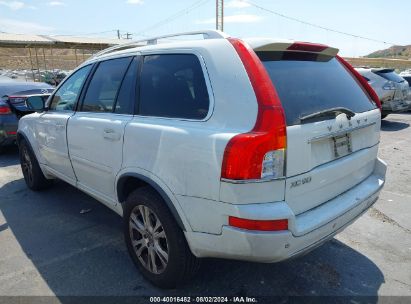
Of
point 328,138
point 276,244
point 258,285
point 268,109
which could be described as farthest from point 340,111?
point 258,285

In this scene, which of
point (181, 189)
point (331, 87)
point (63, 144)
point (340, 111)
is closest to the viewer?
point (181, 189)

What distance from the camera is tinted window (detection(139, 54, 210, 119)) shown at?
2.41 meters

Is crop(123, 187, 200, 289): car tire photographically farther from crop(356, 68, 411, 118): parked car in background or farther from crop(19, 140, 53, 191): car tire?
crop(356, 68, 411, 118): parked car in background

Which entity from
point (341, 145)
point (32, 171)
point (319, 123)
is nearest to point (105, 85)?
point (319, 123)

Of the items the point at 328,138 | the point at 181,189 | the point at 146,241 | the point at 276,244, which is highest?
the point at 328,138

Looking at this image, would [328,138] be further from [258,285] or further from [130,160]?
[130,160]

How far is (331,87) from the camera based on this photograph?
2.73 m

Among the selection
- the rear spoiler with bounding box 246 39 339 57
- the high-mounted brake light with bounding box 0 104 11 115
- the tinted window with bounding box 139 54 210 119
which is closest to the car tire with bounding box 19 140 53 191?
the high-mounted brake light with bounding box 0 104 11 115

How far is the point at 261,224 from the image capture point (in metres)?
2.08

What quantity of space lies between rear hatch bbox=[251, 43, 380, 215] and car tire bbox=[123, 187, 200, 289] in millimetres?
845

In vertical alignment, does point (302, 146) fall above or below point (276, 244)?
above

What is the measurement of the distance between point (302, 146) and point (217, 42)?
2.95 ft

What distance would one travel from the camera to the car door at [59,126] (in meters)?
3.89

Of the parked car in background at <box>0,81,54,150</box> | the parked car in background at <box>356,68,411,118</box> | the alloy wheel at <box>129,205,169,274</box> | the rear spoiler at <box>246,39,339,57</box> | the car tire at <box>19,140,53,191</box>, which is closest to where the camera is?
the rear spoiler at <box>246,39,339,57</box>
